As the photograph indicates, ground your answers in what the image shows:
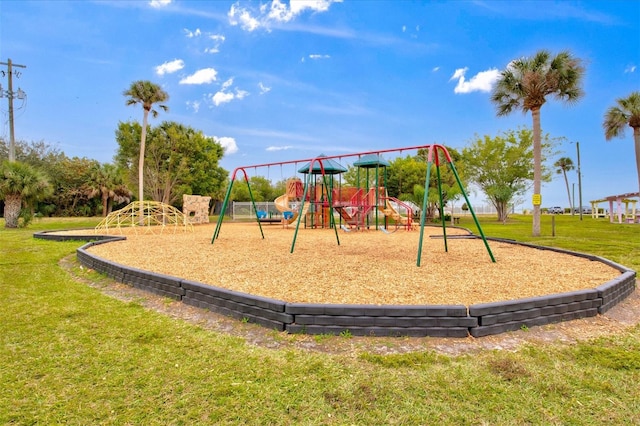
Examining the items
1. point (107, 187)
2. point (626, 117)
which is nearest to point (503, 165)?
point (626, 117)

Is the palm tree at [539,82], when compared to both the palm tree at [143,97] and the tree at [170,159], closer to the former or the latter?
the palm tree at [143,97]

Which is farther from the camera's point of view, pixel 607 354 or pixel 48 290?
pixel 48 290

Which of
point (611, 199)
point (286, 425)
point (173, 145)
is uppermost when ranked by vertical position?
point (173, 145)

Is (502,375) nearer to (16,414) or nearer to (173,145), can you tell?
(16,414)

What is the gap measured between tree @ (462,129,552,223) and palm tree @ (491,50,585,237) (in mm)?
14937

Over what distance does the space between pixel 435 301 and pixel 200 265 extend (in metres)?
4.27

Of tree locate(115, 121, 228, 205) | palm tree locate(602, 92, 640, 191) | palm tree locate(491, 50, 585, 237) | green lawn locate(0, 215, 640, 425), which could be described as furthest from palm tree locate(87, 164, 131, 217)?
palm tree locate(602, 92, 640, 191)

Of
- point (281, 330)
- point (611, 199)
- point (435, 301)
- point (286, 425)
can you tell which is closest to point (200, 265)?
point (281, 330)

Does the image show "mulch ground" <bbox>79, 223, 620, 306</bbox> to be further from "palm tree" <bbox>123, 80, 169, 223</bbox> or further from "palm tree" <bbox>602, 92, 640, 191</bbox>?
"palm tree" <bbox>602, 92, 640, 191</bbox>

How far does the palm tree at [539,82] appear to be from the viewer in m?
13.9

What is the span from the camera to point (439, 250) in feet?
29.2

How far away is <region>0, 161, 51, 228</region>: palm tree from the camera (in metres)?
16.8

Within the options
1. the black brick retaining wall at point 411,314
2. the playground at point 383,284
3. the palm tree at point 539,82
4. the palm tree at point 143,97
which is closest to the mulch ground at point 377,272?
the playground at point 383,284

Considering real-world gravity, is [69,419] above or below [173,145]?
below
